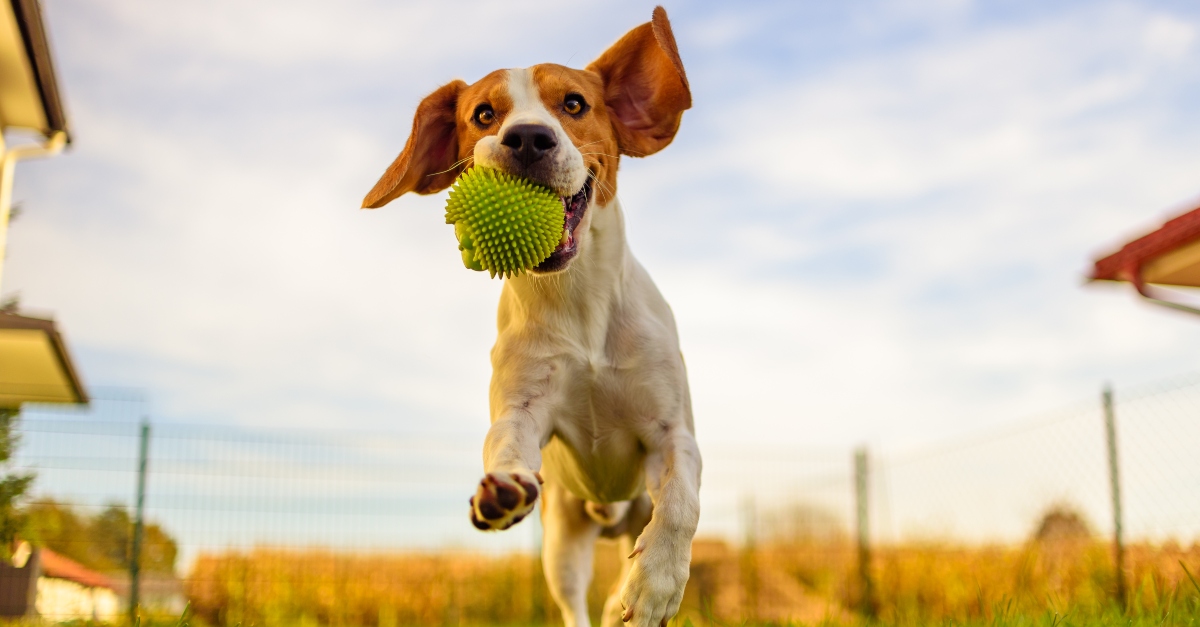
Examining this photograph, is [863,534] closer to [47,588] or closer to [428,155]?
[47,588]

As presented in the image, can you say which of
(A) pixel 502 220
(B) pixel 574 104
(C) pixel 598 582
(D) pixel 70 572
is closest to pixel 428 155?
(B) pixel 574 104

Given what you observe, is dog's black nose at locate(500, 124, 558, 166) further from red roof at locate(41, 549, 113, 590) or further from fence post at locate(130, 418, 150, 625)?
fence post at locate(130, 418, 150, 625)

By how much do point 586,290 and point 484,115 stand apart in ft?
2.45

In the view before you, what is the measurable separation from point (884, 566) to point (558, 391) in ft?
29.7

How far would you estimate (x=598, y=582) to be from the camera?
11508 mm

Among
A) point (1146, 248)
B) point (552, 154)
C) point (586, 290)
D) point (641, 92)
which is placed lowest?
point (586, 290)

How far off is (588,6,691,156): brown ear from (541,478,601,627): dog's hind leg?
5.28ft

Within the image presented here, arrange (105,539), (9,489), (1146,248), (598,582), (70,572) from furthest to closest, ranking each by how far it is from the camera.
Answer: (598,582)
(105,539)
(70,572)
(1146,248)
(9,489)

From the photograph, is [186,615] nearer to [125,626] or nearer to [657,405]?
[125,626]

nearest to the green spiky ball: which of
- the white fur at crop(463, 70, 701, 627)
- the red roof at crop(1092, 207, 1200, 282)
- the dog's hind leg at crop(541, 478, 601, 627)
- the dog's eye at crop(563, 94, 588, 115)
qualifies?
the white fur at crop(463, 70, 701, 627)

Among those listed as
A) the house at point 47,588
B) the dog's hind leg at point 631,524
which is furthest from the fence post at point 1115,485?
the house at point 47,588

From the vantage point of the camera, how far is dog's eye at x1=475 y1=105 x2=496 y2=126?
3.43 metres

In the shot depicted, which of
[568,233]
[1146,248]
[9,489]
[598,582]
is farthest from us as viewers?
[598,582]

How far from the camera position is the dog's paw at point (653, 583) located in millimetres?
2891
